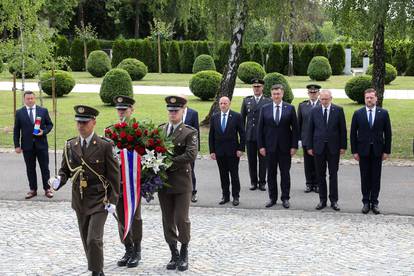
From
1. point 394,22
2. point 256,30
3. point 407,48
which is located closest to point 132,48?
point 407,48

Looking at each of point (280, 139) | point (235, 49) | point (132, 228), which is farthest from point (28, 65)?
point (132, 228)

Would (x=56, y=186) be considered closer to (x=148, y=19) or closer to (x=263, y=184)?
(x=263, y=184)

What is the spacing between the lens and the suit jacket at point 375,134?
1130 centimetres

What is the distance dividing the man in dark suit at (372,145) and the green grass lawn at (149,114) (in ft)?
18.3

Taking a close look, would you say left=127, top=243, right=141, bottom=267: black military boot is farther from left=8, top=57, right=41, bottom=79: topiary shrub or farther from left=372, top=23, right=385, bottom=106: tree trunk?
left=8, top=57, right=41, bottom=79: topiary shrub

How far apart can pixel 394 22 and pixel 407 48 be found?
102 feet

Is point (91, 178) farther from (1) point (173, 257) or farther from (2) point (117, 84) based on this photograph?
(2) point (117, 84)

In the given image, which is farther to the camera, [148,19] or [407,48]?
[148,19]

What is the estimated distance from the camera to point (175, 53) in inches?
1998

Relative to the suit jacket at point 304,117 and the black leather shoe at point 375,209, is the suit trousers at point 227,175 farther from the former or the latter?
the black leather shoe at point 375,209

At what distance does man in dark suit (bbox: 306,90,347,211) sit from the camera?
37.9ft

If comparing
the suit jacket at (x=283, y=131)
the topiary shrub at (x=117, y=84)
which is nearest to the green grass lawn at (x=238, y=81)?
the topiary shrub at (x=117, y=84)

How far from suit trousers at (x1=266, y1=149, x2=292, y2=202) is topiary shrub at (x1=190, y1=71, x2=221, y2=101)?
17014 mm

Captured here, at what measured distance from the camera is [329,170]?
11.6 metres
